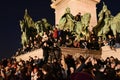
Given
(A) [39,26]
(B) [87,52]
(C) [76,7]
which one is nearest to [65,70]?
(B) [87,52]

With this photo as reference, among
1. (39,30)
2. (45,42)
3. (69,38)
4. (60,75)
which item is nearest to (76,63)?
(60,75)

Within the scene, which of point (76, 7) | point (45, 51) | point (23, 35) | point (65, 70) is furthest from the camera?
point (23, 35)

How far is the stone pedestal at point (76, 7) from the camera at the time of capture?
78.4 ft

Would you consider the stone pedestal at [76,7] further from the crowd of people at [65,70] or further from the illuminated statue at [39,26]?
the crowd of people at [65,70]

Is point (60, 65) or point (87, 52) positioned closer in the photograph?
point (60, 65)

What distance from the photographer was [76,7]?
23859 millimetres

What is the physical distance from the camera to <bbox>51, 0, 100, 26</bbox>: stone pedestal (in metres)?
23.9

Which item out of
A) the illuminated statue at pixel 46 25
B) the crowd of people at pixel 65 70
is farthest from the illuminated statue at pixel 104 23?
the crowd of people at pixel 65 70

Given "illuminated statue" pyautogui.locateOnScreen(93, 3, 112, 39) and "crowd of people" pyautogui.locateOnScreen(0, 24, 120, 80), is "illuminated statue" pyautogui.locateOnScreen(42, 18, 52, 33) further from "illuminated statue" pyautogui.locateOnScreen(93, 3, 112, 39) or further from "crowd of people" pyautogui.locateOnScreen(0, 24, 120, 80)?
"illuminated statue" pyautogui.locateOnScreen(93, 3, 112, 39)

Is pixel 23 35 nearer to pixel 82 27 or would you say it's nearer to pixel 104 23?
pixel 82 27

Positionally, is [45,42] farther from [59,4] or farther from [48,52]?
[59,4]

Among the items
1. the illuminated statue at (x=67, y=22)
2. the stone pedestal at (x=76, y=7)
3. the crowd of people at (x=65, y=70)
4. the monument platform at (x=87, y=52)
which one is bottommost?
the crowd of people at (x=65, y=70)

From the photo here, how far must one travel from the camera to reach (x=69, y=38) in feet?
62.7

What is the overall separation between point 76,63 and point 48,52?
7.26 ft
